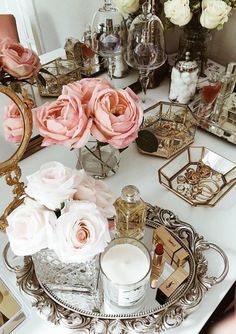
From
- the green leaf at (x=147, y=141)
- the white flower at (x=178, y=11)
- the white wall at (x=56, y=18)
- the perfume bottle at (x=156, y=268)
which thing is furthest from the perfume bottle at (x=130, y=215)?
the white flower at (x=178, y=11)

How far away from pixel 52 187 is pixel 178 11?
2.09 feet

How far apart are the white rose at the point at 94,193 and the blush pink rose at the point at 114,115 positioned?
0.32ft

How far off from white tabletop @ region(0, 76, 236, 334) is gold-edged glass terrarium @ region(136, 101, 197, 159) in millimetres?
28

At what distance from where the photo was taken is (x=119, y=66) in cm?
103

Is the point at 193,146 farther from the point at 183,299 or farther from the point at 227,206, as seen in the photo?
the point at 183,299

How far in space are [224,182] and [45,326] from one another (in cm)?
48

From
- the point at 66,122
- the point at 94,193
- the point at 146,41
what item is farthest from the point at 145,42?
the point at 94,193

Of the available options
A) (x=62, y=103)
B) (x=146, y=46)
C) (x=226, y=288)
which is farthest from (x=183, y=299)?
(x=146, y=46)

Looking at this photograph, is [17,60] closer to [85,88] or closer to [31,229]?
[85,88]

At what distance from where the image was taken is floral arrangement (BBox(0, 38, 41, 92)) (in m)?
0.65

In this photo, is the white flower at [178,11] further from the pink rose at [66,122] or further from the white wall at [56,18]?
the pink rose at [66,122]

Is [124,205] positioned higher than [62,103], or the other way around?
[62,103]

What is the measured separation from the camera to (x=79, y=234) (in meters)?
0.47

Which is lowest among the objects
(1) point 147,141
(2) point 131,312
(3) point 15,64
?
(2) point 131,312
